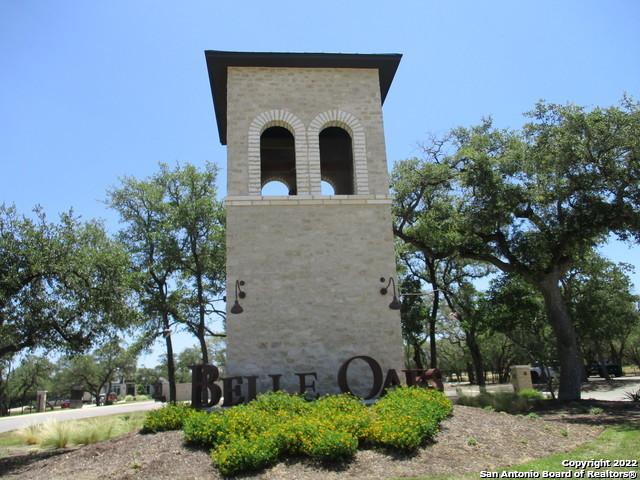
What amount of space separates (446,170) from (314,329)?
36.5 ft

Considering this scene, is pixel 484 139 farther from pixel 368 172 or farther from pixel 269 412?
pixel 269 412

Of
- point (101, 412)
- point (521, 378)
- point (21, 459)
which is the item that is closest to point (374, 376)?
point (21, 459)

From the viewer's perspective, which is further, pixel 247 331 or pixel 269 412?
pixel 247 331

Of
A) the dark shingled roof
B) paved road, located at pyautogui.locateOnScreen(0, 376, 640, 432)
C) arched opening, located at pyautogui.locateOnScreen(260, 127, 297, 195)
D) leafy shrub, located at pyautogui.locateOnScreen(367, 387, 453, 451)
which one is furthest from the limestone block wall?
paved road, located at pyautogui.locateOnScreen(0, 376, 640, 432)

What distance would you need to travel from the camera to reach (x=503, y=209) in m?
17.4

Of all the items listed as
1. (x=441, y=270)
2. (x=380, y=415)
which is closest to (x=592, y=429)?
(x=380, y=415)

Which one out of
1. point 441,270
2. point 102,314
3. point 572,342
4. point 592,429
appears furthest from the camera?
point 441,270

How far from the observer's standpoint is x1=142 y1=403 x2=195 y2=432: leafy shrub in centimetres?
999

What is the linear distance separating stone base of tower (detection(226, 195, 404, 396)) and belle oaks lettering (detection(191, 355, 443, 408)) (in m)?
0.13

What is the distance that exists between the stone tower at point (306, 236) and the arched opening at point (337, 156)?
6.47ft

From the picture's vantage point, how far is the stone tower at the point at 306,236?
12.1 m

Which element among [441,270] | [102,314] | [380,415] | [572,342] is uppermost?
[441,270]

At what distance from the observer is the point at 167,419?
10055mm

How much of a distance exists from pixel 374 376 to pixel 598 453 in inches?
200
